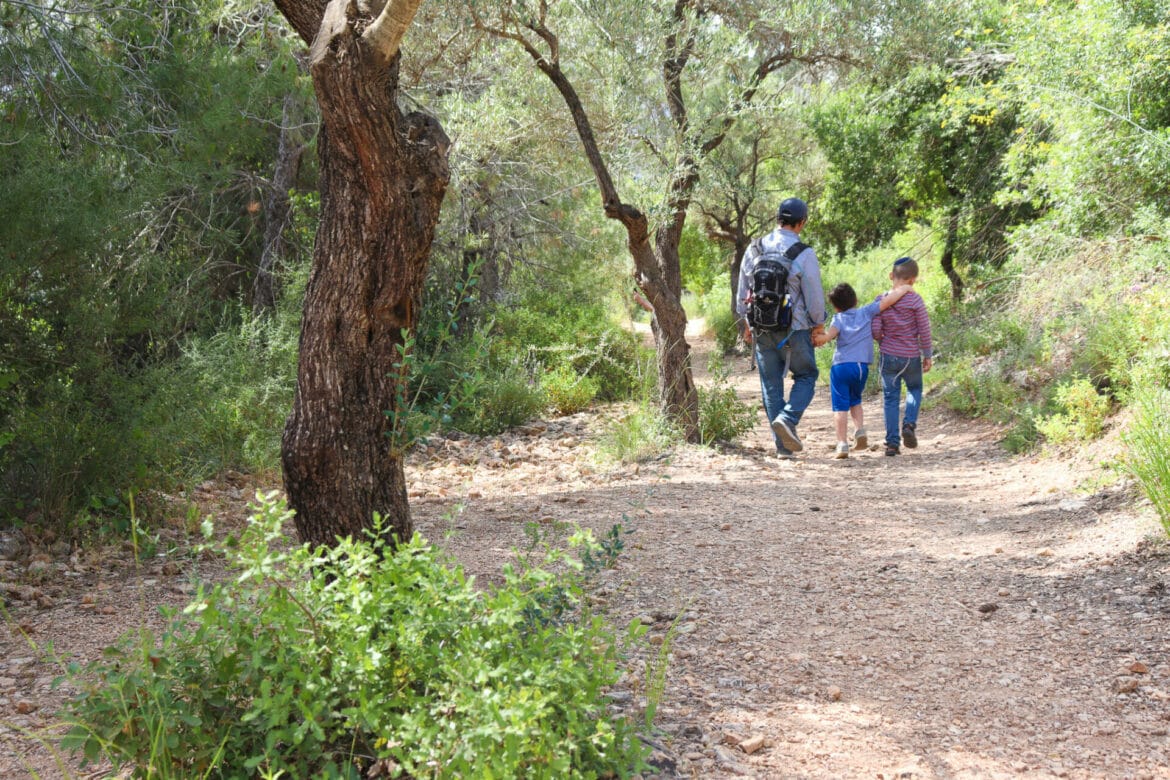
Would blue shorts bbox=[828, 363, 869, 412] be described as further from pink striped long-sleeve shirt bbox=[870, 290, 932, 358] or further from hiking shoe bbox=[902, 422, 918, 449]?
hiking shoe bbox=[902, 422, 918, 449]

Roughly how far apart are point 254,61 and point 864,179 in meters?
10.9

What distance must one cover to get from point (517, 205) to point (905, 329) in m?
6.57

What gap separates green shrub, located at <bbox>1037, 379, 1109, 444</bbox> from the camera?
21.9 ft

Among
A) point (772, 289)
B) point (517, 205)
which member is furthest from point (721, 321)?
point (772, 289)

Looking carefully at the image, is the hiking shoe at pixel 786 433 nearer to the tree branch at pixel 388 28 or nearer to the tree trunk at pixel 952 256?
the tree branch at pixel 388 28

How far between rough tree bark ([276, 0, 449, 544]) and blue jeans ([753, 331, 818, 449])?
15.3 ft

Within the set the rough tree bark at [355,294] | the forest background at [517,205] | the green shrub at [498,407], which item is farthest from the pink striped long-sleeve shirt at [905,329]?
the rough tree bark at [355,294]

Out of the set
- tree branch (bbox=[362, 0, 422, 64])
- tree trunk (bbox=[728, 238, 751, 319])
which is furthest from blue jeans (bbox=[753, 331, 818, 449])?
tree trunk (bbox=[728, 238, 751, 319])

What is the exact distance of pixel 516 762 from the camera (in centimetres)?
193

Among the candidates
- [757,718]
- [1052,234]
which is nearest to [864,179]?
[1052,234]

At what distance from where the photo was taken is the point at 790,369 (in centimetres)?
761

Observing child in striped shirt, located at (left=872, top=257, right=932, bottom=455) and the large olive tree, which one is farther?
child in striped shirt, located at (left=872, top=257, right=932, bottom=455)

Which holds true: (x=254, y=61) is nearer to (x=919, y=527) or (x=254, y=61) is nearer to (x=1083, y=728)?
(x=919, y=527)

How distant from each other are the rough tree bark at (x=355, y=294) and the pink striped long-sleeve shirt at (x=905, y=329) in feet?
18.7
